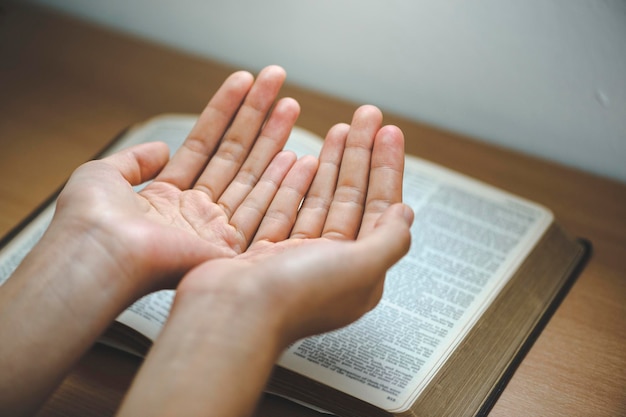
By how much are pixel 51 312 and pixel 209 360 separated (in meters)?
0.17

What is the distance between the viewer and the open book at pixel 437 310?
652mm

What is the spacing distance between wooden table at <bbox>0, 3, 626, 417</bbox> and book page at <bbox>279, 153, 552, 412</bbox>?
61mm

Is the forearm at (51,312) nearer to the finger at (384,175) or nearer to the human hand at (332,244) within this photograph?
the human hand at (332,244)

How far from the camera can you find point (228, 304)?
58 centimetres

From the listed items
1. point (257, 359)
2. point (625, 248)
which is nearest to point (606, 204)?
point (625, 248)

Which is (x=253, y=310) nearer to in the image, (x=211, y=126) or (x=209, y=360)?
(x=209, y=360)

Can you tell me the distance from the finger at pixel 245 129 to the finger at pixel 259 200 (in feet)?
0.08

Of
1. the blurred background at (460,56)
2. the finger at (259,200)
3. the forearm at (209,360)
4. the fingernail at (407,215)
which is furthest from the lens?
the blurred background at (460,56)

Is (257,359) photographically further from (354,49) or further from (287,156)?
(354,49)

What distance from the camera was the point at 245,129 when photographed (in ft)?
2.65

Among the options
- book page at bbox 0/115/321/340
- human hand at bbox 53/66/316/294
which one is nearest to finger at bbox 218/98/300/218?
human hand at bbox 53/66/316/294

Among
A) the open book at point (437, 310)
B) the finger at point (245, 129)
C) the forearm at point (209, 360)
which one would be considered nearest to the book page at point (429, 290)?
the open book at point (437, 310)

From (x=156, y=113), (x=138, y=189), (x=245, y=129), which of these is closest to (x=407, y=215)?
(x=245, y=129)

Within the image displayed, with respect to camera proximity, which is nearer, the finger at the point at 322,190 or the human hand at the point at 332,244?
the human hand at the point at 332,244
